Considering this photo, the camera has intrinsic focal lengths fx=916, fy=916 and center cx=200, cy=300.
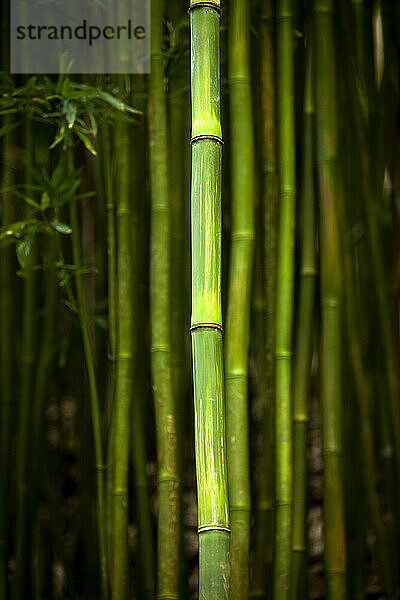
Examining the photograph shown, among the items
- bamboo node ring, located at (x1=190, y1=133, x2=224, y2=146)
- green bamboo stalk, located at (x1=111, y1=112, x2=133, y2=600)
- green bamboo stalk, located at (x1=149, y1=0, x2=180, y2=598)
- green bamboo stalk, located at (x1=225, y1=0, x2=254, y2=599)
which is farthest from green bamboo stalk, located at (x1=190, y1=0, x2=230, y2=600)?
green bamboo stalk, located at (x1=111, y1=112, x2=133, y2=600)

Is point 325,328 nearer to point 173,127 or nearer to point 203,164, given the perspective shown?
point 173,127

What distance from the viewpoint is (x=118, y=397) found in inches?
67.3

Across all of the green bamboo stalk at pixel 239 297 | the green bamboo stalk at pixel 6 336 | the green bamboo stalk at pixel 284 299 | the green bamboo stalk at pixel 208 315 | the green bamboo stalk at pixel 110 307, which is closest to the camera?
the green bamboo stalk at pixel 208 315

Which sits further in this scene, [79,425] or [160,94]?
[79,425]

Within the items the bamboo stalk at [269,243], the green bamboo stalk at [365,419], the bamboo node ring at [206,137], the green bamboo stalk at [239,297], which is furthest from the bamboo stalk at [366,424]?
the bamboo node ring at [206,137]

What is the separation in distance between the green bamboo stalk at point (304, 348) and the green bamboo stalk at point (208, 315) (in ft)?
2.02

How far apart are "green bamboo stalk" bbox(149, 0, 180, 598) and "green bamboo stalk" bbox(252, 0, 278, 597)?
0.66 ft

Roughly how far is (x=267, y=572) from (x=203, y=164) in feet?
3.01

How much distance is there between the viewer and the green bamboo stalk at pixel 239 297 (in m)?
1.49

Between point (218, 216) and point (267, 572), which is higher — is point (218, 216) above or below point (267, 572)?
above

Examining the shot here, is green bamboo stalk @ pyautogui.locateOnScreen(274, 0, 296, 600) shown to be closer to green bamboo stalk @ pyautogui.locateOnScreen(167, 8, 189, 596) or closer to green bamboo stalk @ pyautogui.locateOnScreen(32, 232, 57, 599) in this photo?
green bamboo stalk @ pyautogui.locateOnScreen(167, 8, 189, 596)

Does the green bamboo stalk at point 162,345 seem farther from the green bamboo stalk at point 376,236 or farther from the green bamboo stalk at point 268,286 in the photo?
the green bamboo stalk at point 376,236

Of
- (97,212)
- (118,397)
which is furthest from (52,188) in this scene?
(118,397)

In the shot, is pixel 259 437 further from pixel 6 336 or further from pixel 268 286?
pixel 6 336
